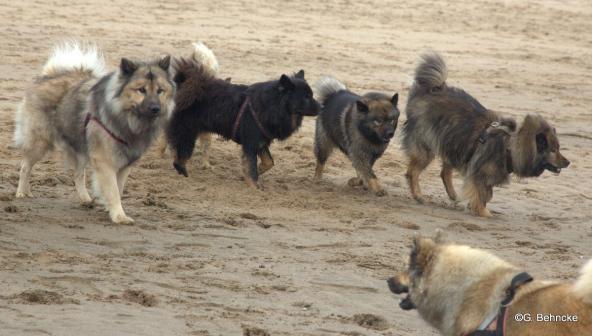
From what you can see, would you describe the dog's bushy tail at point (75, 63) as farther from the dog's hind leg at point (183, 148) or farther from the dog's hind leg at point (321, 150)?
the dog's hind leg at point (321, 150)

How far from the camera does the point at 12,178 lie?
9250 millimetres

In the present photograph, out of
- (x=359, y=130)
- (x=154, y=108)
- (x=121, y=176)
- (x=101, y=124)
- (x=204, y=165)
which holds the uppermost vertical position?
(x=154, y=108)

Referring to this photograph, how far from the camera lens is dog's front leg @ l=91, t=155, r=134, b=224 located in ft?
26.6

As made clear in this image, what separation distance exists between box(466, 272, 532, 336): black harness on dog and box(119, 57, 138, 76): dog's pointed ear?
418 centimetres

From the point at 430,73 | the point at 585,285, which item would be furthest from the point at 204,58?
the point at 585,285

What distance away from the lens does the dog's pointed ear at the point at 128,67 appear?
8.03 m

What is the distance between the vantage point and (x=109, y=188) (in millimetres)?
8133

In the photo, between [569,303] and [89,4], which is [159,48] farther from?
[569,303]

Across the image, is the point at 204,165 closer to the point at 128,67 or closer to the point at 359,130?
the point at 359,130

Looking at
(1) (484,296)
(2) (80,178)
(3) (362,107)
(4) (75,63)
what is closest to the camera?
(1) (484,296)

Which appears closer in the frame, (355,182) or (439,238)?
(439,238)

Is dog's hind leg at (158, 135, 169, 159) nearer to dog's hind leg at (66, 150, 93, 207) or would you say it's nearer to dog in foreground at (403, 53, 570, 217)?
dog's hind leg at (66, 150, 93, 207)

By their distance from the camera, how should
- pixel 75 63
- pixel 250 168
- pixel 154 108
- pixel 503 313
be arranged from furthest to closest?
pixel 250 168
pixel 75 63
pixel 154 108
pixel 503 313

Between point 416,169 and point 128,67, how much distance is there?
315cm
